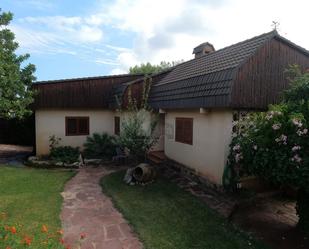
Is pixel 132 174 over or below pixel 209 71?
below

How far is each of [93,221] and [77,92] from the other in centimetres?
922

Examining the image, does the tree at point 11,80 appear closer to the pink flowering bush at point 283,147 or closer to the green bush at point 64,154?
the green bush at point 64,154

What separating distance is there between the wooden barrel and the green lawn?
43 cm

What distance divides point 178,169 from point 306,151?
6276mm

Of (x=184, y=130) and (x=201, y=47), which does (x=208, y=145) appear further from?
(x=201, y=47)

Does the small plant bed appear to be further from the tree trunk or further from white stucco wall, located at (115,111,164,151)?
the tree trunk

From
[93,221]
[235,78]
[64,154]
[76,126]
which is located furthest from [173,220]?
[76,126]

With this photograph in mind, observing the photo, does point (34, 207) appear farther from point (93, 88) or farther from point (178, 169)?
point (93, 88)

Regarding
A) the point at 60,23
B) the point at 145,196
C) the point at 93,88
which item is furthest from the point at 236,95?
the point at 93,88

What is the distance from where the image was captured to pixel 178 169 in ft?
35.4

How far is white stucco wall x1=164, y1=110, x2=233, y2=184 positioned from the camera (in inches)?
319

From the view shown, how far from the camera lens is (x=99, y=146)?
48.0 ft

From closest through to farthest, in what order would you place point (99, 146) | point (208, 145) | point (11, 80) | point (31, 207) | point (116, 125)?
point (31, 207) < point (208, 145) < point (11, 80) < point (99, 146) < point (116, 125)

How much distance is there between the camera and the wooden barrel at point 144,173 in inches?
376
